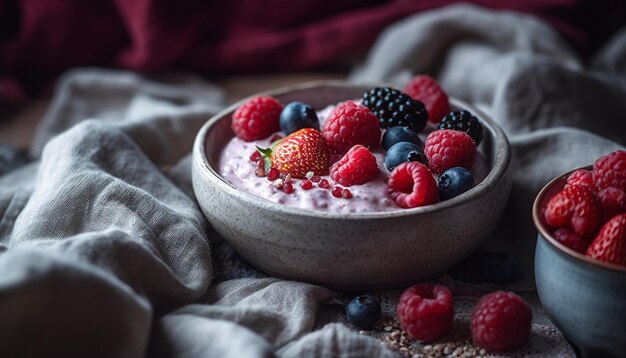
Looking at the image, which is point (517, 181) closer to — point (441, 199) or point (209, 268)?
point (441, 199)

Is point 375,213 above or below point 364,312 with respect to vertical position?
above

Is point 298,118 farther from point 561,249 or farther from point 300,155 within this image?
point 561,249

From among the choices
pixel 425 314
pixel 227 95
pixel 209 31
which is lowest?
pixel 227 95

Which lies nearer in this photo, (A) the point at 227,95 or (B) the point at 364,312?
(B) the point at 364,312

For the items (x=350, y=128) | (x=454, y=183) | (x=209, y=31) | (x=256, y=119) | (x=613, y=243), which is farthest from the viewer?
(x=209, y=31)

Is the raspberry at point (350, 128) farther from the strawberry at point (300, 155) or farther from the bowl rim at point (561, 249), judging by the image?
the bowl rim at point (561, 249)

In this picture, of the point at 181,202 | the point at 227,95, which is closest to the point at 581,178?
the point at 181,202

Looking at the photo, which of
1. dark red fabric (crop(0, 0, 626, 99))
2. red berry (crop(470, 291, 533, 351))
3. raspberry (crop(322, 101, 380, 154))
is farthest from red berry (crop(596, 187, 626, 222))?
dark red fabric (crop(0, 0, 626, 99))
